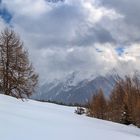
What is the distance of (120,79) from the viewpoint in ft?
180

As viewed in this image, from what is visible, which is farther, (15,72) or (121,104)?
(121,104)

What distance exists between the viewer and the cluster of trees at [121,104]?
49.5 metres

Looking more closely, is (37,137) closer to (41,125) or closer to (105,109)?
(41,125)

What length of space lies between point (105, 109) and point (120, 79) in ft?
36.4

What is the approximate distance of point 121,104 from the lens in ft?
191

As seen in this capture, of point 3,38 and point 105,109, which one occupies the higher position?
point 3,38

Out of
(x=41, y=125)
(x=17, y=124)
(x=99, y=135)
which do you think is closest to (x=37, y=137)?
(x=17, y=124)

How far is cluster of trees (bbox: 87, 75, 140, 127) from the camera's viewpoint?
49475mm

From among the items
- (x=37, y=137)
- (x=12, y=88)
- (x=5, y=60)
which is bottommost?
(x=37, y=137)

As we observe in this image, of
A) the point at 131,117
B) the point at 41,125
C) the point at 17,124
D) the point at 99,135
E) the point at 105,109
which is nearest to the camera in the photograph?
the point at 17,124

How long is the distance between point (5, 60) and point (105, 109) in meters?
32.5

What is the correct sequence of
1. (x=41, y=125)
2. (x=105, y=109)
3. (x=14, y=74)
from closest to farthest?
(x=41, y=125) < (x=14, y=74) < (x=105, y=109)

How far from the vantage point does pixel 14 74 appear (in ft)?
115

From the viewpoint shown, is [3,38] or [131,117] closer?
[3,38]
